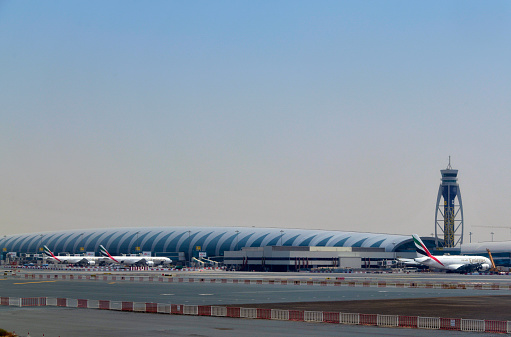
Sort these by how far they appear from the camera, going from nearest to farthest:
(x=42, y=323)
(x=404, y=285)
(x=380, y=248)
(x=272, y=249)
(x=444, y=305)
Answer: (x=42, y=323), (x=444, y=305), (x=404, y=285), (x=272, y=249), (x=380, y=248)

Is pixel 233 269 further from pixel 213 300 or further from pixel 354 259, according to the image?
pixel 213 300

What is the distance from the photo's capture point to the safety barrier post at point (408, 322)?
3596 centimetres

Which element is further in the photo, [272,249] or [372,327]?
[272,249]

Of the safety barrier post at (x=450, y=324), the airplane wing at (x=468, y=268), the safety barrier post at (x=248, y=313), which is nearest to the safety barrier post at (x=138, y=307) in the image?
the safety barrier post at (x=248, y=313)

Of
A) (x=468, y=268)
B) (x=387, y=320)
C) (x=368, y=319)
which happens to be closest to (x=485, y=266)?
(x=468, y=268)

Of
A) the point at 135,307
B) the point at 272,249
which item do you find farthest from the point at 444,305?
the point at 272,249

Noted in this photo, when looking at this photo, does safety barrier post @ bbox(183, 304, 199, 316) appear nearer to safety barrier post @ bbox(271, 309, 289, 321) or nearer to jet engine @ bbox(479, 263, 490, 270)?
safety barrier post @ bbox(271, 309, 289, 321)

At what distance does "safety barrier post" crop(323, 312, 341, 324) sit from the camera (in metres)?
38.1

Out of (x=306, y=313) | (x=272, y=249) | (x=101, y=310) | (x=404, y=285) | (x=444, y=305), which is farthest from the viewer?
(x=272, y=249)

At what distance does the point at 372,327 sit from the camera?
3538cm

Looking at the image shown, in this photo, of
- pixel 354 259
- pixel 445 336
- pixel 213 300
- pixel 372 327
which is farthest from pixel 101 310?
pixel 354 259

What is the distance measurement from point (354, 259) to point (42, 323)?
498 feet

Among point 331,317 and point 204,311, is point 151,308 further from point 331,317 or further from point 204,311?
point 331,317

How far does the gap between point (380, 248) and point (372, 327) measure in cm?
16532
